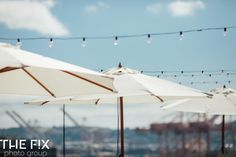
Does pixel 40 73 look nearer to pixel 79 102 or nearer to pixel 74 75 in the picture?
pixel 74 75

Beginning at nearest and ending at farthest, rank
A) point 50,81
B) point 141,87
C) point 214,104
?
point 50,81 < point 141,87 < point 214,104

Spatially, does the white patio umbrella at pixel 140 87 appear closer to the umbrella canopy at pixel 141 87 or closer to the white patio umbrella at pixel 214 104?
the umbrella canopy at pixel 141 87

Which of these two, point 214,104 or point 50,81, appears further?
point 214,104

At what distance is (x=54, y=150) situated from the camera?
42.7 feet

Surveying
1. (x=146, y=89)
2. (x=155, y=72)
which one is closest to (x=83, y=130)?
(x=155, y=72)

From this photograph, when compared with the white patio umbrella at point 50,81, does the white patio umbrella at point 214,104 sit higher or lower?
lower

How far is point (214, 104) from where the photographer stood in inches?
332

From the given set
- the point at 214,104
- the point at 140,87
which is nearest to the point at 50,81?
the point at 140,87

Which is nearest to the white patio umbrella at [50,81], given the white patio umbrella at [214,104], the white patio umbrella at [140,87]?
the white patio umbrella at [140,87]

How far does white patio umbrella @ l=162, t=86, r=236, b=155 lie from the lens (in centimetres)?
824

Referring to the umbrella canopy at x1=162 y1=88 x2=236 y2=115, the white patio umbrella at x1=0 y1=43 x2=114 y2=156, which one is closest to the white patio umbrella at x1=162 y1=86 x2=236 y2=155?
the umbrella canopy at x1=162 y1=88 x2=236 y2=115

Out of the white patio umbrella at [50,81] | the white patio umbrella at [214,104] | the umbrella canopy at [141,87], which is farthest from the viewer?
the white patio umbrella at [214,104]

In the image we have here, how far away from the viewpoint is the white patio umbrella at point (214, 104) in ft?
27.0

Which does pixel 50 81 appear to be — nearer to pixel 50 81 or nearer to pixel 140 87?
pixel 50 81
